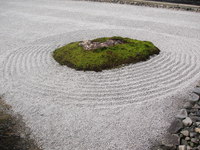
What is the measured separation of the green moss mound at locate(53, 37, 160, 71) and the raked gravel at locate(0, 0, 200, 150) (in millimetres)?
391

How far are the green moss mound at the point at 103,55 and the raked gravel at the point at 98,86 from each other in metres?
0.39

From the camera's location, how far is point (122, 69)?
8.95 m

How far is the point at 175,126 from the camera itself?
584 centimetres

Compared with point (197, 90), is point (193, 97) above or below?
below

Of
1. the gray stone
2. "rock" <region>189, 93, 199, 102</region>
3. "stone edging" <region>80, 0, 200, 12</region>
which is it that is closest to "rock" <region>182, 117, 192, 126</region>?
the gray stone

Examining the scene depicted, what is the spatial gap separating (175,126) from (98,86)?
10.3 feet

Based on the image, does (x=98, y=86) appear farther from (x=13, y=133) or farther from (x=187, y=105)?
(x=13, y=133)

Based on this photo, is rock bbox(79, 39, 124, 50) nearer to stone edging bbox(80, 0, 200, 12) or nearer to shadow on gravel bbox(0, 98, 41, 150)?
shadow on gravel bbox(0, 98, 41, 150)

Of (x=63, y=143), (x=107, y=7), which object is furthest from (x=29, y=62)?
(x=107, y=7)

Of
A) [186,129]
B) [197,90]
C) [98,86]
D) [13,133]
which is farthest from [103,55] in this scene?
[13,133]

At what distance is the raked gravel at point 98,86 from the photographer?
5.84 m

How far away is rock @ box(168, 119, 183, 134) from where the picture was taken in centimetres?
571

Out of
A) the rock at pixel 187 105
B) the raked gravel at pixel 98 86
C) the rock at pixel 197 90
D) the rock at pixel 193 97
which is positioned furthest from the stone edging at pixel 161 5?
the rock at pixel 187 105

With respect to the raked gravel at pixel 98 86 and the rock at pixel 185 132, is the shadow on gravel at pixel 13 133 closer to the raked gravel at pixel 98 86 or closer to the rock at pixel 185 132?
the raked gravel at pixel 98 86
